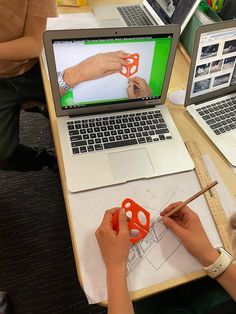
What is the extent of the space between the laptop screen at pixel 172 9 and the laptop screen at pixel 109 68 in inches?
15.8

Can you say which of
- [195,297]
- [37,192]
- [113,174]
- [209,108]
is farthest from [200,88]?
[37,192]

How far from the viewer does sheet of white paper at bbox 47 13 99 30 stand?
131 cm

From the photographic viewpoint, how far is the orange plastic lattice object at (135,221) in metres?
0.73

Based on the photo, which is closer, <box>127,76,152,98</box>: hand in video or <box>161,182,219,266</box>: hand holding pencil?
<box>161,182,219,266</box>: hand holding pencil

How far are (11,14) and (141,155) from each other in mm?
673

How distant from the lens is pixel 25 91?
124 cm

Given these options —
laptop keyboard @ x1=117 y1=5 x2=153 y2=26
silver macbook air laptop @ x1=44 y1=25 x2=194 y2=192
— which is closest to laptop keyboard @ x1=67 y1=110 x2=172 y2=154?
silver macbook air laptop @ x1=44 y1=25 x2=194 y2=192

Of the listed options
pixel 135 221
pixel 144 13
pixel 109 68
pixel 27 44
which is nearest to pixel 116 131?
pixel 109 68

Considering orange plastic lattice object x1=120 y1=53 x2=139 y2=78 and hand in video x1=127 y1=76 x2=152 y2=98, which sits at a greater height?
orange plastic lattice object x1=120 y1=53 x2=139 y2=78

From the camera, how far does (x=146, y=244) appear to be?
73cm

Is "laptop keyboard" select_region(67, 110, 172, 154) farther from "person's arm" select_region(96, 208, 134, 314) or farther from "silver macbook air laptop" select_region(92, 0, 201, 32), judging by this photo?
"silver macbook air laptop" select_region(92, 0, 201, 32)

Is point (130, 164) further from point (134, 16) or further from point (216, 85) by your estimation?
point (134, 16)

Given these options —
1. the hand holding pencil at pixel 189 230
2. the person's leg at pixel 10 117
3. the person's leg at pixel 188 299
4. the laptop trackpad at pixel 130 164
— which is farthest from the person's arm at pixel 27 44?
the person's leg at pixel 188 299

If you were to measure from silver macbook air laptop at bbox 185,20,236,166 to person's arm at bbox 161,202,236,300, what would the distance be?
0.27 m
